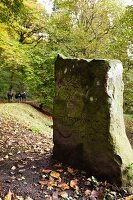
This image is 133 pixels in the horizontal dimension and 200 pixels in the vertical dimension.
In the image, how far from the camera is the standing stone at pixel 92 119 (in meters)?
5.38

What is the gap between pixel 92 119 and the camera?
18.3 feet

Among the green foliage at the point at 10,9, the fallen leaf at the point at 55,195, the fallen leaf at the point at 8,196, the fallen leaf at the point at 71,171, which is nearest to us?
the fallen leaf at the point at 8,196

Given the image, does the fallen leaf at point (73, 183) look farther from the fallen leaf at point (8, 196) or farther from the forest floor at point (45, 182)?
the fallen leaf at point (8, 196)

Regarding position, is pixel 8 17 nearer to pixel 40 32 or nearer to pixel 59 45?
pixel 59 45

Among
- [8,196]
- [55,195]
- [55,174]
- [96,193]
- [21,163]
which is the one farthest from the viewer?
[21,163]

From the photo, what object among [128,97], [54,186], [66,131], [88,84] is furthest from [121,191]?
[128,97]

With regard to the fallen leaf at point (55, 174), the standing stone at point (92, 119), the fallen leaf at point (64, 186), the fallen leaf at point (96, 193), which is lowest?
the fallen leaf at point (96, 193)

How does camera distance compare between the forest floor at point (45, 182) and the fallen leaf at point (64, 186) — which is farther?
the fallen leaf at point (64, 186)

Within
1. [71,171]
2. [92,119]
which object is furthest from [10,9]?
[71,171]

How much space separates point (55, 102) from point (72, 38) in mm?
17975

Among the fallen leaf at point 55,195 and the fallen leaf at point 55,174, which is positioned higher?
the fallen leaf at point 55,174

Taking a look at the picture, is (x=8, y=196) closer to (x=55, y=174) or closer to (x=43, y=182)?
(x=43, y=182)

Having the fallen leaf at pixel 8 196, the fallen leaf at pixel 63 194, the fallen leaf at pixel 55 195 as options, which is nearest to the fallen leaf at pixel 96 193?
the fallen leaf at pixel 63 194

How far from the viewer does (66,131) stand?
595 centimetres
